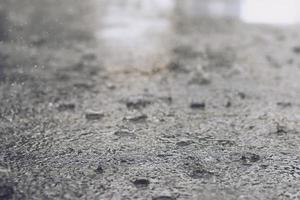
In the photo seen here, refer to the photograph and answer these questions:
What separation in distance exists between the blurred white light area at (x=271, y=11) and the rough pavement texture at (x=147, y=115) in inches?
34.9

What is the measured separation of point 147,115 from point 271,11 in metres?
3.82

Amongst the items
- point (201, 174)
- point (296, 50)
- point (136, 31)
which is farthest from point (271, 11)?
point (201, 174)

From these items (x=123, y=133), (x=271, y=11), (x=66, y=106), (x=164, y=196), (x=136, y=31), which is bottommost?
(x=164, y=196)

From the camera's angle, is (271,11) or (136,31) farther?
(271,11)

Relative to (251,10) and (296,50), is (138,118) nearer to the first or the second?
(296,50)

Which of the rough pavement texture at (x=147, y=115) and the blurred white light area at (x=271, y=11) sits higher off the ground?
the blurred white light area at (x=271, y=11)

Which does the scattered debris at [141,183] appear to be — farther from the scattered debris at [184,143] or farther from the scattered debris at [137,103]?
the scattered debris at [137,103]

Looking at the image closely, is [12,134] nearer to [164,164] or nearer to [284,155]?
[164,164]

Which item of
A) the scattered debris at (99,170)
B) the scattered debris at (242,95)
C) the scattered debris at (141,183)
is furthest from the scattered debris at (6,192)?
the scattered debris at (242,95)

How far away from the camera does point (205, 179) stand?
78.7 inches

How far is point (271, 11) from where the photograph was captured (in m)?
5.97

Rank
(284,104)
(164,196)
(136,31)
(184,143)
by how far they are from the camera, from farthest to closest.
A: (136,31)
(284,104)
(184,143)
(164,196)

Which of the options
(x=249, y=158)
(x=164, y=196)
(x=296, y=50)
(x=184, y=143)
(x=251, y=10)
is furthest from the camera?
(x=251, y=10)

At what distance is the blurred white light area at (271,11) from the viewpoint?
18.0 feet
